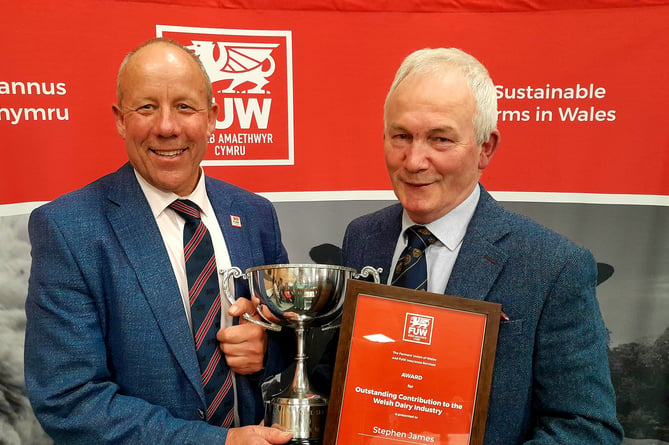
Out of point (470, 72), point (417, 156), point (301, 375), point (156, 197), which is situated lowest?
point (301, 375)

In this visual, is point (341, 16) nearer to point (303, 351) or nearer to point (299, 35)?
point (299, 35)

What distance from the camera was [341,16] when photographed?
3609 mm

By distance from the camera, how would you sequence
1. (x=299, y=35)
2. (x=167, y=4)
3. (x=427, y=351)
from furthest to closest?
(x=299, y=35) → (x=167, y=4) → (x=427, y=351)

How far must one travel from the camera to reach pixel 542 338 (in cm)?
195

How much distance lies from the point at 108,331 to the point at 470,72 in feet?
4.82

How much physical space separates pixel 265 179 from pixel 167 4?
1078 millimetres

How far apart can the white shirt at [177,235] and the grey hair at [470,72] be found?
0.88 meters

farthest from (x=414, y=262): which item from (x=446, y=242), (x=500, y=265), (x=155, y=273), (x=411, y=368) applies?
(x=155, y=273)

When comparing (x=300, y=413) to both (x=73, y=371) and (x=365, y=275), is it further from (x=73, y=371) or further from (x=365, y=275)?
(x=73, y=371)

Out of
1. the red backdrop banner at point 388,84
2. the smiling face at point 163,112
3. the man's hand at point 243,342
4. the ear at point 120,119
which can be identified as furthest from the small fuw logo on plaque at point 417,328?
the red backdrop banner at point 388,84

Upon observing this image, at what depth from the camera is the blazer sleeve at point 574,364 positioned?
1913 millimetres

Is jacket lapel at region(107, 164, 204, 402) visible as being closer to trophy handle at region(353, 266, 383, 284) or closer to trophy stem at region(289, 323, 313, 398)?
trophy stem at region(289, 323, 313, 398)

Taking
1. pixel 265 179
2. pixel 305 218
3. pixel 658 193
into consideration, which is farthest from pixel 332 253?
pixel 658 193

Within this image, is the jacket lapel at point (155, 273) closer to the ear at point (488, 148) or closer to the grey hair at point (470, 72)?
the grey hair at point (470, 72)
